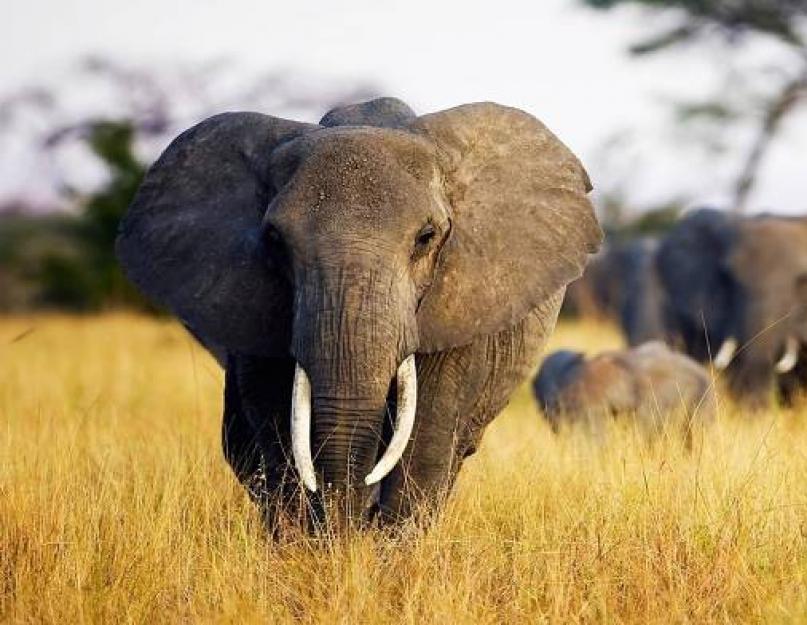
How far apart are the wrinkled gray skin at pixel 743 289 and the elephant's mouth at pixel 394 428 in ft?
21.6

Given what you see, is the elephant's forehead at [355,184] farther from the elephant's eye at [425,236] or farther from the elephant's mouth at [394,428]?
the elephant's mouth at [394,428]

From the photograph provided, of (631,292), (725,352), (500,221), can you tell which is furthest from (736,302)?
(500,221)

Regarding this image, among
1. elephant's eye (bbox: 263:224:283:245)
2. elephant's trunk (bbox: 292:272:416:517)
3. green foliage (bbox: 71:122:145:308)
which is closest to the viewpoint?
elephant's trunk (bbox: 292:272:416:517)

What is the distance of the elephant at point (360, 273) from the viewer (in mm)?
5125

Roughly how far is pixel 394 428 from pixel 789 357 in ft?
26.6

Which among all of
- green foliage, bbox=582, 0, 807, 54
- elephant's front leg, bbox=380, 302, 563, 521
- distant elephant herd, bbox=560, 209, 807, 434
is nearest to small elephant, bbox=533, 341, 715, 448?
distant elephant herd, bbox=560, 209, 807, 434

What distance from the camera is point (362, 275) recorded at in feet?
16.6

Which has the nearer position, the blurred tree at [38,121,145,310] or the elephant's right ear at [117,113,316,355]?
the elephant's right ear at [117,113,316,355]

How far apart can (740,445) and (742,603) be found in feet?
8.61

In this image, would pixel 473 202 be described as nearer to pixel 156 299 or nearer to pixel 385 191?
pixel 385 191

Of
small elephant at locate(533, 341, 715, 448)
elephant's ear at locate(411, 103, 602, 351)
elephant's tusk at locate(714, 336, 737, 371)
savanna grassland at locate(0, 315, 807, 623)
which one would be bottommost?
elephant's tusk at locate(714, 336, 737, 371)

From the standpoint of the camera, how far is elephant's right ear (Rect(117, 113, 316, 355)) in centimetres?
558

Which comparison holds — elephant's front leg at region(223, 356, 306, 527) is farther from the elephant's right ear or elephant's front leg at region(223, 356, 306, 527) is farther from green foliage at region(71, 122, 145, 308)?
green foliage at region(71, 122, 145, 308)

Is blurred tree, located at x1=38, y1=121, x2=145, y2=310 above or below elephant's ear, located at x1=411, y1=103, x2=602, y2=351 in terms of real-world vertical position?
below
